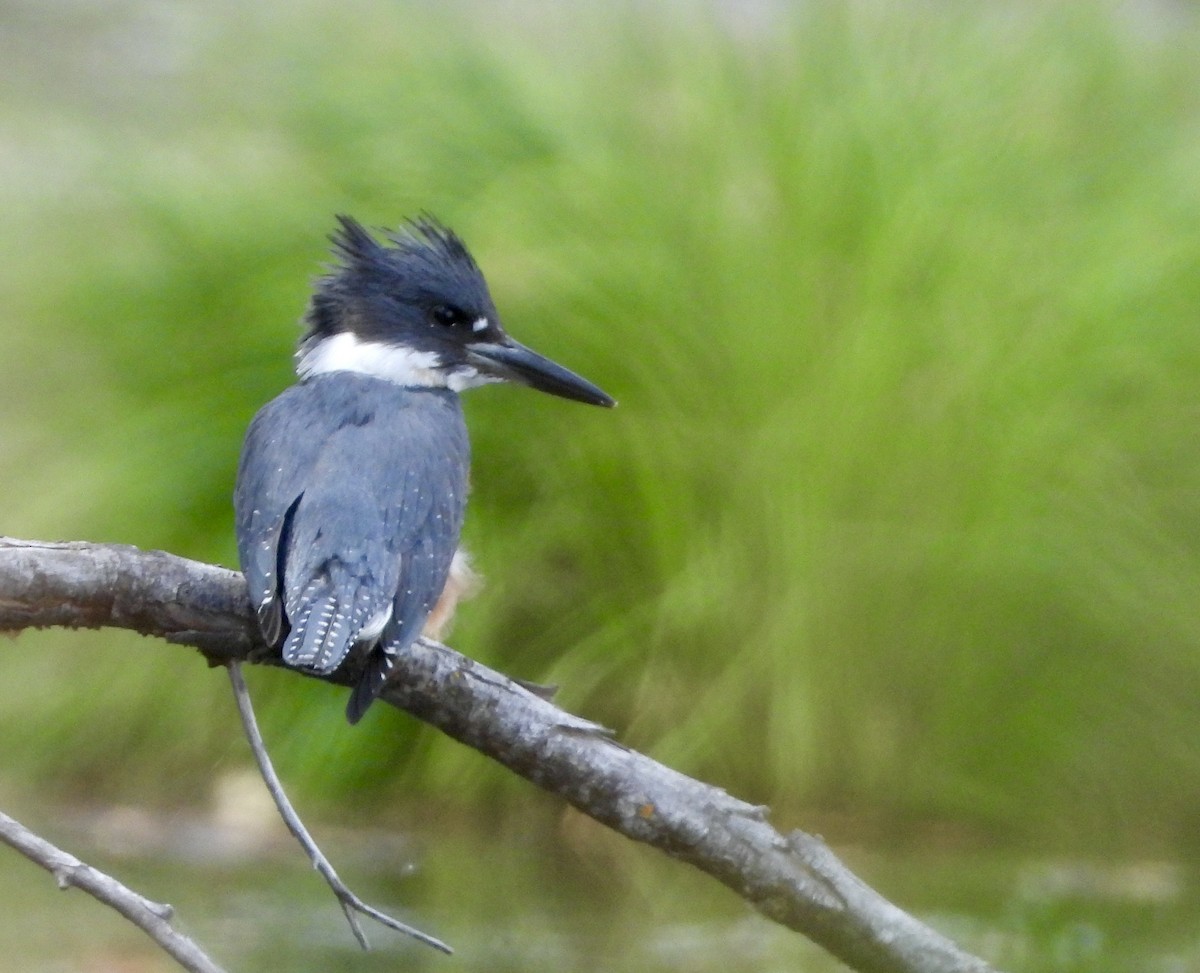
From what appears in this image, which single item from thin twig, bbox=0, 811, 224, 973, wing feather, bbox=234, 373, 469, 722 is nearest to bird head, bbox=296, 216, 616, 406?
wing feather, bbox=234, 373, 469, 722

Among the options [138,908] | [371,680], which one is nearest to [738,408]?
[371,680]

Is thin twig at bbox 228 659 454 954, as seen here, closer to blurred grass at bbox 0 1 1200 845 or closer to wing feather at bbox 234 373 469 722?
Answer: wing feather at bbox 234 373 469 722

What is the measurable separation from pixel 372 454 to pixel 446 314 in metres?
0.43

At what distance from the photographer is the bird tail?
4.59ft

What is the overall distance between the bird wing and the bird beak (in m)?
0.21

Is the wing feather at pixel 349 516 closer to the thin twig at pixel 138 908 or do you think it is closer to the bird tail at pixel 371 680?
the bird tail at pixel 371 680

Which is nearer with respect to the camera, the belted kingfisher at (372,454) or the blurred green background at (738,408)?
the belted kingfisher at (372,454)

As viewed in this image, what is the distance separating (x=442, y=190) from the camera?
10.3 feet

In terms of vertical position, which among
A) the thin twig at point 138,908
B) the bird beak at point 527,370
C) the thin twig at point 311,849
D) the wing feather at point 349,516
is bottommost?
the thin twig at point 138,908

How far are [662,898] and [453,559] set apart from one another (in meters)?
1.15

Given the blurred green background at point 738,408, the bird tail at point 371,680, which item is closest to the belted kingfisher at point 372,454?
the bird tail at point 371,680

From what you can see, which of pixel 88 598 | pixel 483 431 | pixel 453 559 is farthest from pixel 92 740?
pixel 88 598

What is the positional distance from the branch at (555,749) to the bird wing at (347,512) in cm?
6

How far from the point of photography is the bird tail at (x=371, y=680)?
1398 mm
